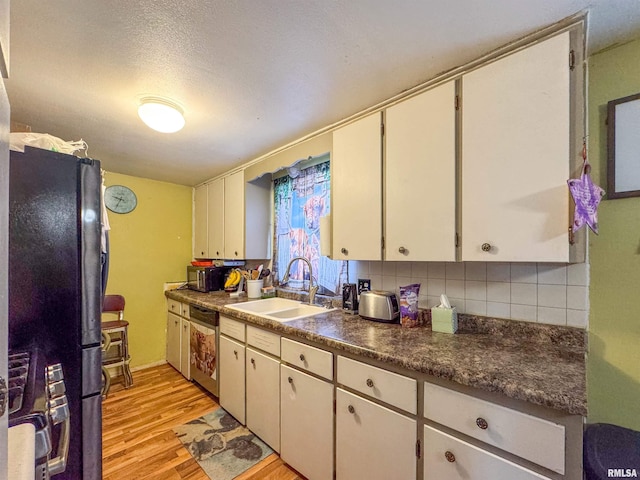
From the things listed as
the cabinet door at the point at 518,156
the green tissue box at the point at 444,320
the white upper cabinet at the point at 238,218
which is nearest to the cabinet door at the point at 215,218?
the white upper cabinet at the point at 238,218

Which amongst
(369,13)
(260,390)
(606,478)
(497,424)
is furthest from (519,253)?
(260,390)

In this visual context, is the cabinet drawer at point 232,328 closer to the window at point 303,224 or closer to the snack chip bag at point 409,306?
the window at point 303,224

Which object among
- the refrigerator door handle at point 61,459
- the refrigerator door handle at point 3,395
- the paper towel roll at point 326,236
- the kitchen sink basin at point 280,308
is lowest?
the kitchen sink basin at point 280,308

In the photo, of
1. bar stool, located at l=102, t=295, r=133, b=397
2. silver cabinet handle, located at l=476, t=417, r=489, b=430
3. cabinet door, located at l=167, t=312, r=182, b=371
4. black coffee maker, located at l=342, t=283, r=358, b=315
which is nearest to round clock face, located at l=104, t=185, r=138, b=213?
bar stool, located at l=102, t=295, r=133, b=397

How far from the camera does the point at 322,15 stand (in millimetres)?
1003

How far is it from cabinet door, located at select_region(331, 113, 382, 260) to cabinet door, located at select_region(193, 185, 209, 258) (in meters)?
2.13

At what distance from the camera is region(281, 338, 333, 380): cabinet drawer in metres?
1.35

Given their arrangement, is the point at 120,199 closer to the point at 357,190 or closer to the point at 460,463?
the point at 357,190

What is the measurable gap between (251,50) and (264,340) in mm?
1574

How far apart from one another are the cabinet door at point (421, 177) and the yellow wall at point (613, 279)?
0.60m

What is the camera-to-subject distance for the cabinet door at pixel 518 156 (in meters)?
1.02

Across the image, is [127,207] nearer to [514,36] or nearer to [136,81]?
[136,81]

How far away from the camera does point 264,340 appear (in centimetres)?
175

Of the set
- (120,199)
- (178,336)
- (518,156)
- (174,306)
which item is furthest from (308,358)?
(120,199)
